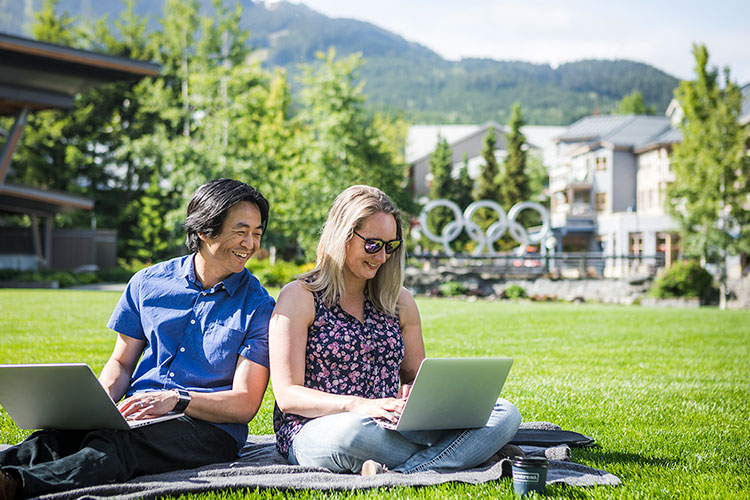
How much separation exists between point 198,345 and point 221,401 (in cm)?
31

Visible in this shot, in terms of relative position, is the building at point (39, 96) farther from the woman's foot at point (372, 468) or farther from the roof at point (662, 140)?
the roof at point (662, 140)

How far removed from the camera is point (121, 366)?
12.3 feet

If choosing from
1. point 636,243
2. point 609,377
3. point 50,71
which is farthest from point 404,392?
point 636,243

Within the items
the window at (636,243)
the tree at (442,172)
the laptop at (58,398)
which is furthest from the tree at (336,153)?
the laptop at (58,398)

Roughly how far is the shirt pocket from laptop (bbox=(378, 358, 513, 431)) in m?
0.76

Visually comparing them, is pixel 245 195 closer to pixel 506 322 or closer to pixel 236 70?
pixel 506 322

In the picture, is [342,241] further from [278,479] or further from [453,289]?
[453,289]

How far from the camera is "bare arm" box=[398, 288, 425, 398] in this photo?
13.1 ft

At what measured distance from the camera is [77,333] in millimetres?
11641

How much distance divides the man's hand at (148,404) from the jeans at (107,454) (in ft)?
0.20

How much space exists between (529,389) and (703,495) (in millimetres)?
3818

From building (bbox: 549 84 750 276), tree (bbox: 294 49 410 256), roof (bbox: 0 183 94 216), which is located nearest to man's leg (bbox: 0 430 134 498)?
roof (bbox: 0 183 94 216)

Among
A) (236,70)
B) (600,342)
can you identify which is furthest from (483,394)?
(236,70)

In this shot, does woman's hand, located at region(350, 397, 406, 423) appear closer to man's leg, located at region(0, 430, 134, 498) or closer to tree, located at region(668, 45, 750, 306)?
man's leg, located at region(0, 430, 134, 498)
